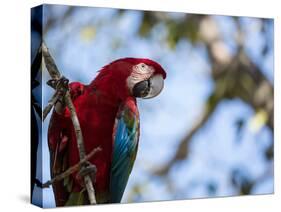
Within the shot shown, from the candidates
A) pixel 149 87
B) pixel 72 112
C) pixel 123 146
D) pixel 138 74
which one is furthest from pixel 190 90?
pixel 72 112

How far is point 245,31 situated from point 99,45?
4.08ft

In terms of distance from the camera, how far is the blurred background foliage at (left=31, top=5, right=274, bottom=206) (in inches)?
196

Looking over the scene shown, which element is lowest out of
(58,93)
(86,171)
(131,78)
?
(86,171)

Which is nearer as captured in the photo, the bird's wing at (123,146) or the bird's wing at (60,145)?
the bird's wing at (60,145)

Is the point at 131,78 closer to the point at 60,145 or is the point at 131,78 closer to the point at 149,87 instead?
the point at 149,87

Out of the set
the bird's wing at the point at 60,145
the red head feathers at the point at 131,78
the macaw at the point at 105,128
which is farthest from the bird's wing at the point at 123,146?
the bird's wing at the point at 60,145

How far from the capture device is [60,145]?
4.89 m

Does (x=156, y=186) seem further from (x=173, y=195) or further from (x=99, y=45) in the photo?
(x=99, y=45)

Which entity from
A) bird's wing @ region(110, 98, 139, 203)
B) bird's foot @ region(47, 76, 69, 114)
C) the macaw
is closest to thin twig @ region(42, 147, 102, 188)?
the macaw

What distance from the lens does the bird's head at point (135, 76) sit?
5051 millimetres

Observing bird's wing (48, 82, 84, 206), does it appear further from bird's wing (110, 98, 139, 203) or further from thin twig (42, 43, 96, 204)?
bird's wing (110, 98, 139, 203)

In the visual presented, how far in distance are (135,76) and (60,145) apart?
2.39 feet

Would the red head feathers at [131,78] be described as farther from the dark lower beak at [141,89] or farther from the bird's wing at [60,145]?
the bird's wing at [60,145]

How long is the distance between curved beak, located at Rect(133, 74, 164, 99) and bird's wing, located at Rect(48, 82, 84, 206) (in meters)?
0.43
